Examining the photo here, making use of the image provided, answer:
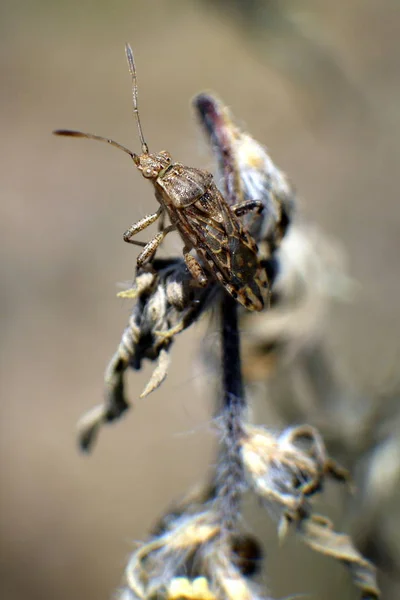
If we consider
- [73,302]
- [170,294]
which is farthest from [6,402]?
[170,294]

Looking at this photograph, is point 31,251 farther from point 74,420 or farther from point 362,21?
point 362,21

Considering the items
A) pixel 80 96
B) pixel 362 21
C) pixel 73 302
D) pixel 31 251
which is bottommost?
pixel 73 302

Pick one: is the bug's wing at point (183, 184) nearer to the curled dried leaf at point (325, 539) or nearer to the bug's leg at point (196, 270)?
the bug's leg at point (196, 270)

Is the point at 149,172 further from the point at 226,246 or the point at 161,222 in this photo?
the point at 226,246

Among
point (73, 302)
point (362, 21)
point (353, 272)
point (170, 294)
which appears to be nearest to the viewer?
point (170, 294)

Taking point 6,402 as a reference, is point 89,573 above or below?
below

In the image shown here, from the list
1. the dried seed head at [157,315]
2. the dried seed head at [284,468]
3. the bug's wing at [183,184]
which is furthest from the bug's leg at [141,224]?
the dried seed head at [284,468]

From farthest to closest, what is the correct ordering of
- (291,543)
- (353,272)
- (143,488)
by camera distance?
1. (143,488)
2. (353,272)
3. (291,543)
